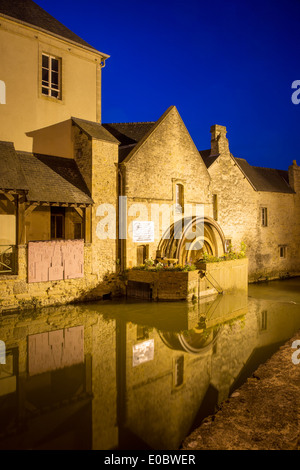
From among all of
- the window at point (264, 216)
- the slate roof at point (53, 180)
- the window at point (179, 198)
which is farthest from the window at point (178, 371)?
the window at point (264, 216)

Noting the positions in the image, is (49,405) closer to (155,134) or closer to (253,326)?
(253,326)

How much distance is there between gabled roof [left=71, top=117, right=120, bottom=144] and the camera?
48.6ft

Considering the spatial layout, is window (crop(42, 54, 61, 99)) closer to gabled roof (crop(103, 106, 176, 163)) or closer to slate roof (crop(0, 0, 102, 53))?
slate roof (crop(0, 0, 102, 53))

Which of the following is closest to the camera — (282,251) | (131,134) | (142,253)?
(142,253)

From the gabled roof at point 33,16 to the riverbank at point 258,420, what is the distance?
1532 centimetres

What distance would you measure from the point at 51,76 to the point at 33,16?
2.56 metres

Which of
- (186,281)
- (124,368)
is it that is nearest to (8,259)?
(186,281)

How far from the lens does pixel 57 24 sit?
53.2 ft

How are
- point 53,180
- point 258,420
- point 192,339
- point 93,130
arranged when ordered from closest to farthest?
point 258,420
point 192,339
point 53,180
point 93,130

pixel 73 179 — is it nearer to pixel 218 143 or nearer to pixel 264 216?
pixel 218 143

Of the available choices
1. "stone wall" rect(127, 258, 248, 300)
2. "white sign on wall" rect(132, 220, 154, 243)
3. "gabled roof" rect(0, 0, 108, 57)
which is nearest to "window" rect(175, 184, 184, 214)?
"white sign on wall" rect(132, 220, 154, 243)

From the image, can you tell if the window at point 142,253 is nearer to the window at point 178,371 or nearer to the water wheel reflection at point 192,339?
the water wheel reflection at point 192,339

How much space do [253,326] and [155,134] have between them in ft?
31.8

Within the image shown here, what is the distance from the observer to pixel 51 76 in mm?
15320
